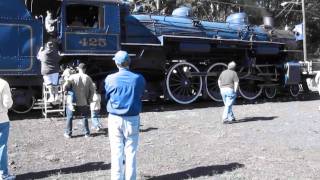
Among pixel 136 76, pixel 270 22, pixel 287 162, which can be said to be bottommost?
pixel 287 162

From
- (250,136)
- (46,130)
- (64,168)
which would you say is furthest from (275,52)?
(64,168)

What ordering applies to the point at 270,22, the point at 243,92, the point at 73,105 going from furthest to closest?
the point at 270,22 → the point at 243,92 → the point at 73,105

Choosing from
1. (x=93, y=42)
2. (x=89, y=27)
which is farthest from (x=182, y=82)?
(x=89, y=27)

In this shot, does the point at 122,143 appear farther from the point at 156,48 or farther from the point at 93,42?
the point at 156,48

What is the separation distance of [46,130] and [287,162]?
5.03 metres

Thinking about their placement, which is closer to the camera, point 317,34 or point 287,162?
point 287,162

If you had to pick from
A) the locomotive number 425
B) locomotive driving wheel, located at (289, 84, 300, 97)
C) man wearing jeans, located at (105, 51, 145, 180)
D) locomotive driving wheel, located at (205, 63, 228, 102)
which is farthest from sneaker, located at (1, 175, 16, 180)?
locomotive driving wheel, located at (289, 84, 300, 97)

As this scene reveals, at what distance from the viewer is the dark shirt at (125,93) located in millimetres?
5824

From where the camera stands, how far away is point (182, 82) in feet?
48.1

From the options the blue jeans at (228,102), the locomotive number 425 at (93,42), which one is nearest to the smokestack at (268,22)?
the blue jeans at (228,102)

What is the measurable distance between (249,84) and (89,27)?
20.7ft

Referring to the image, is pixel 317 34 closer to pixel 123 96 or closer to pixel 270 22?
pixel 270 22

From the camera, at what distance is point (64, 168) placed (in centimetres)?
709

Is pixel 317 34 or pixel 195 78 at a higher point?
pixel 317 34
